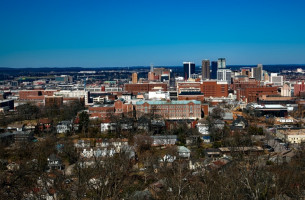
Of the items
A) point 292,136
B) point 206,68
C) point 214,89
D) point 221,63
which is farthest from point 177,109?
point 221,63

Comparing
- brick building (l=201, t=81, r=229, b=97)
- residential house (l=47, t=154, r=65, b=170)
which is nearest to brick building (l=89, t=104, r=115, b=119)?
residential house (l=47, t=154, r=65, b=170)

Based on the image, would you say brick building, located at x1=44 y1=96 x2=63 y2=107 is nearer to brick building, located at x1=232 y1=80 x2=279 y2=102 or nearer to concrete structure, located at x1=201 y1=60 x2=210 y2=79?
brick building, located at x1=232 y1=80 x2=279 y2=102

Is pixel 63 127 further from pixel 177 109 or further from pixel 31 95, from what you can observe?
pixel 31 95

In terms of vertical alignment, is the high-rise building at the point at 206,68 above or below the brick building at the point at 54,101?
above

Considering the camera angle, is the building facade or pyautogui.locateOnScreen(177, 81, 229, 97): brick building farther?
the building facade

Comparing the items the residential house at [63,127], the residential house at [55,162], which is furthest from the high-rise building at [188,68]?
the residential house at [55,162]

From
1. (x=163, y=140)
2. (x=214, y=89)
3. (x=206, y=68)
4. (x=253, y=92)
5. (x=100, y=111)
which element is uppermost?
(x=206, y=68)

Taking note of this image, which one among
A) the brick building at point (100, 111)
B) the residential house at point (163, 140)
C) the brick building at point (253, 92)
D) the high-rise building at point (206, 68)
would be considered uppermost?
the high-rise building at point (206, 68)

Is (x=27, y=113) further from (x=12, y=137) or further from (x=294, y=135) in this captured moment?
A: (x=294, y=135)

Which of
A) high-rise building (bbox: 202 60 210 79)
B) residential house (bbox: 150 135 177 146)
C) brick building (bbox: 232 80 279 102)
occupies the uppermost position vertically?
high-rise building (bbox: 202 60 210 79)

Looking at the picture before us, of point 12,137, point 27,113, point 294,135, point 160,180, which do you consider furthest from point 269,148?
point 27,113

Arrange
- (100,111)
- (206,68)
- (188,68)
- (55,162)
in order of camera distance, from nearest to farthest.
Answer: (55,162) < (100,111) < (206,68) < (188,68)

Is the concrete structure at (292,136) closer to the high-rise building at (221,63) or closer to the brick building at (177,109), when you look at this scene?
the brick building at (177,109)

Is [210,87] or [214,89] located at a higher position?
[210,87]
